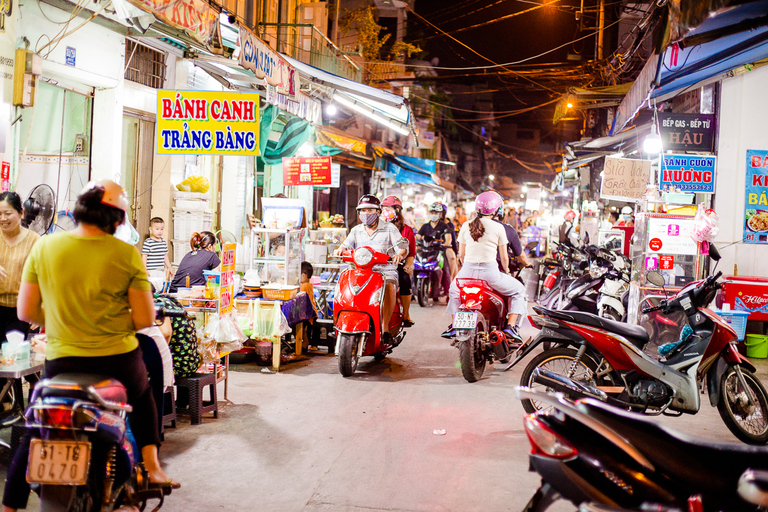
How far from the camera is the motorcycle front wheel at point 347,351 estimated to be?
778 centimetres

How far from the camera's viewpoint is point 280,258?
10.3m

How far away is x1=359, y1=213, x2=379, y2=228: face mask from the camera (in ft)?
28.3

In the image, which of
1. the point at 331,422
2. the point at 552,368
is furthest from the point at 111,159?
the point at 552,368

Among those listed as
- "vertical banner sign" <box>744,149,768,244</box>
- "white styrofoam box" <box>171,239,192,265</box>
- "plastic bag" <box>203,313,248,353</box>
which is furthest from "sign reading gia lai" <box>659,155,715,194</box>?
"white styrofoam box" <box>171,239,192,265</box>

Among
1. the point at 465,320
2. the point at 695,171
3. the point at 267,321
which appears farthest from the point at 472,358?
the point at 695,171

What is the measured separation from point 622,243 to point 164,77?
9.00m

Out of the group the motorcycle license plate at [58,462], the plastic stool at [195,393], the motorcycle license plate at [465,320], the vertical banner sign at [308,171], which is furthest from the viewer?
the vertical banner sign at [308,171]

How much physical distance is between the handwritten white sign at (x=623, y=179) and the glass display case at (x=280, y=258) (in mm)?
6028

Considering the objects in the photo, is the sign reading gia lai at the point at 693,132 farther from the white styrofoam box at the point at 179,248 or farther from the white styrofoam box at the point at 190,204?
the white styrofoam box at the point at 179,248

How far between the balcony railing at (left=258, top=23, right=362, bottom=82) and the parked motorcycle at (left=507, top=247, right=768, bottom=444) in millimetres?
13054

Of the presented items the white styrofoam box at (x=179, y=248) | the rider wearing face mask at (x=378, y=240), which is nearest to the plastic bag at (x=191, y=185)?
the white styrofoam box at (x=179, y=248)

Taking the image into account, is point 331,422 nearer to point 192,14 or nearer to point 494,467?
point 494,467

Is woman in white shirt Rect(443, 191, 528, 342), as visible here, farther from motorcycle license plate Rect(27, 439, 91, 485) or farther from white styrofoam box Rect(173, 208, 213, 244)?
white styrofoam box Rect(173, 208, 213, 244)

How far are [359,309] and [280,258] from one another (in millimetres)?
2710
